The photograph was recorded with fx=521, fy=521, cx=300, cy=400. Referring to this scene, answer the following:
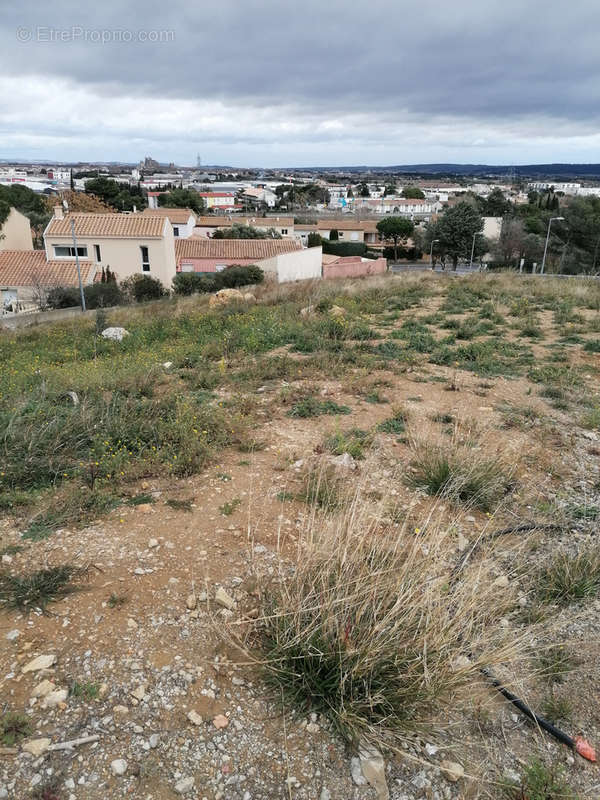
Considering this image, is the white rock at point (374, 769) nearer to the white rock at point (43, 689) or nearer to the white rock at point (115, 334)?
the white rock at point (43, 689)

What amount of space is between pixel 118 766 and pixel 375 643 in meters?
1.18

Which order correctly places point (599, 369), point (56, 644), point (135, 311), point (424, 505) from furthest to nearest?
point (135, 311) < point (599, 369) < point (424, 505) < point (56, 644)

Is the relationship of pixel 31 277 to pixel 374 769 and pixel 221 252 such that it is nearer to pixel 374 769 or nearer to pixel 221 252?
pixel 221 252

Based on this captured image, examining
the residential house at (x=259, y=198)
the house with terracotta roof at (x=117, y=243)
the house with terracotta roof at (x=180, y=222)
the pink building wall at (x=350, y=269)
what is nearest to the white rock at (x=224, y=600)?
the pink building wall at (x=350, y=269)

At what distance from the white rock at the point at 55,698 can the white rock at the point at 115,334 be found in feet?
29.8

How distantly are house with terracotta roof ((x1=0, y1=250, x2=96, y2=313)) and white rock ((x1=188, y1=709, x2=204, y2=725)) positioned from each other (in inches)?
985

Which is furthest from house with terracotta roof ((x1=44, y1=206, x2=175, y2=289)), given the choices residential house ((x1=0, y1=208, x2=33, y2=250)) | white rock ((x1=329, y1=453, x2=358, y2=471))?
white rock ((x1=329, y1=453, x2=358, y2=471))

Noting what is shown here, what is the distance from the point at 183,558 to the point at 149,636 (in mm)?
650

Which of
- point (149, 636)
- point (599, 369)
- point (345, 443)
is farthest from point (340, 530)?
point (599, 369)

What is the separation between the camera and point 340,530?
2.70m

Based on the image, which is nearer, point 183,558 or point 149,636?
point 149,636

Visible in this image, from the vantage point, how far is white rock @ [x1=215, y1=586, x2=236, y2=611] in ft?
9.84

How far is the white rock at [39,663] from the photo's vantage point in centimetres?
252

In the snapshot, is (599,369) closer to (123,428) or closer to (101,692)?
(123,428)
